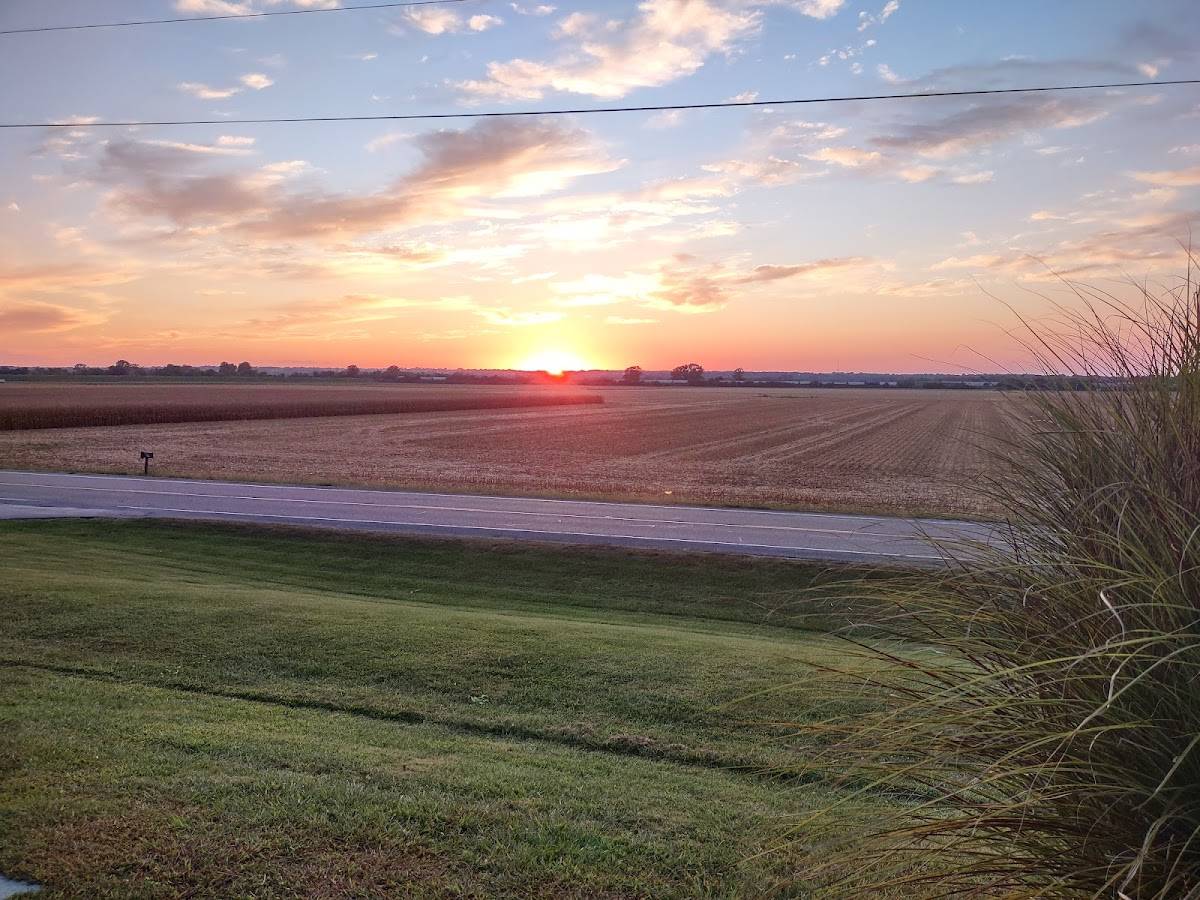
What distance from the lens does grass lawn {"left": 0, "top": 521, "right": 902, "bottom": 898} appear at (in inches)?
138

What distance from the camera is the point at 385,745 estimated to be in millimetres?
5078

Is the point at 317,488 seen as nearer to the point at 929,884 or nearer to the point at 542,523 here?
the point at 542,523

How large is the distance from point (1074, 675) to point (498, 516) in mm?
15802

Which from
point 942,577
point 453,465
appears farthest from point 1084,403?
point 453,465

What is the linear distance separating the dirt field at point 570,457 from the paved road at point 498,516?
197cm

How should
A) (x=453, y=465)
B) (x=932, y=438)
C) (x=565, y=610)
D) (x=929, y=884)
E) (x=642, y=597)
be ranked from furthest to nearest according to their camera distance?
(x=932, y=438), (x=453, y=465), (x=642, y=597), (x=565, y=610), (x=929, y=884)

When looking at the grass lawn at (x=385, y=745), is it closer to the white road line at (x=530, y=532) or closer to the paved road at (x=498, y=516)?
the white road line at (x=530, y=532)

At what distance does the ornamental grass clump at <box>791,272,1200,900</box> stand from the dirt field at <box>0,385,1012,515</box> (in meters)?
11.7

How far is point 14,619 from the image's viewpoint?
25.4 ft

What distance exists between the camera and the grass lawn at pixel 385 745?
3.52 meters

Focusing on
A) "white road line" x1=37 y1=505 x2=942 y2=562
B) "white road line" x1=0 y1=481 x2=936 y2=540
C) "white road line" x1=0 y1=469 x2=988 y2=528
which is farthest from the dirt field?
"white road line" x1=0 y1=481 x2=936 y2=540

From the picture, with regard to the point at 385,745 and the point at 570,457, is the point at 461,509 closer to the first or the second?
the point at 385,745

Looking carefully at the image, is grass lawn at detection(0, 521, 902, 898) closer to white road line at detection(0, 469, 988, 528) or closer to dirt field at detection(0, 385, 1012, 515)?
white road line at detection(0, 469, 988, 528)

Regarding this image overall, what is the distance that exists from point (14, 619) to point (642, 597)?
723cm
